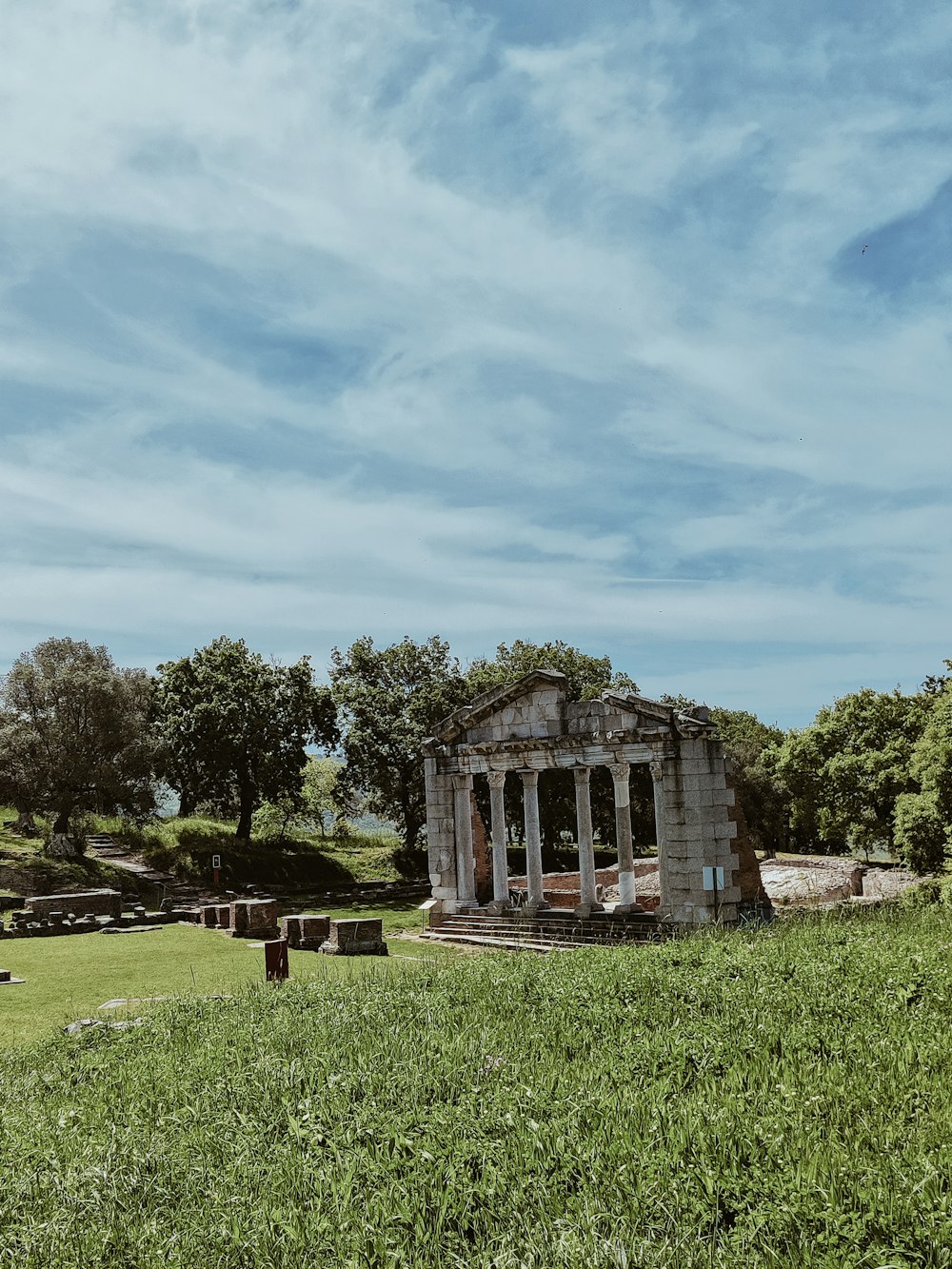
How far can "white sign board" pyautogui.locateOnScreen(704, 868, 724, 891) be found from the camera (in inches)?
883

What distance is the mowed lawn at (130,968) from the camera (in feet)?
50.2

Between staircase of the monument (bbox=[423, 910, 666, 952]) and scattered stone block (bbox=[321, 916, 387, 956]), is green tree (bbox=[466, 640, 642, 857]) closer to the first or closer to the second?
staircase of the monument (bbox=[423, 910, 666, 952])

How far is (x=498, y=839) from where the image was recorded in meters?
29.0

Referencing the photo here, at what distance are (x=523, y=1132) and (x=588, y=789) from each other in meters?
20.9

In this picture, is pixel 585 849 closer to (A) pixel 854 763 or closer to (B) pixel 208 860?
(A) pixel 854 763

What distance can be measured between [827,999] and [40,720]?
39.6 meters

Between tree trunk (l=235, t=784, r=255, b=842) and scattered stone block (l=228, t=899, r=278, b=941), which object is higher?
tree trunk (l=235, t=784, r=255, b=842)

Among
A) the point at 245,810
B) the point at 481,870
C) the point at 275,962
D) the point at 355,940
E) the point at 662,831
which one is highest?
the point at 662,831

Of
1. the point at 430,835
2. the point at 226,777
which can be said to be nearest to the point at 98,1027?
the point at 430,835

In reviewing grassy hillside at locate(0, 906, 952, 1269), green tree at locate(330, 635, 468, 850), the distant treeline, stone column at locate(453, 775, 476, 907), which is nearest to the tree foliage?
the distant treeline

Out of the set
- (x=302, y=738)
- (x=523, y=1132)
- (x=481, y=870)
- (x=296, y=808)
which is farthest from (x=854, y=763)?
(x=523, y=1132)

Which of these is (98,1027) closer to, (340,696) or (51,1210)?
(51,1210)

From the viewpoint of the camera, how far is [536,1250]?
517 centimetres

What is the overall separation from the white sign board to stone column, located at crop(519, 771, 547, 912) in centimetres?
600
